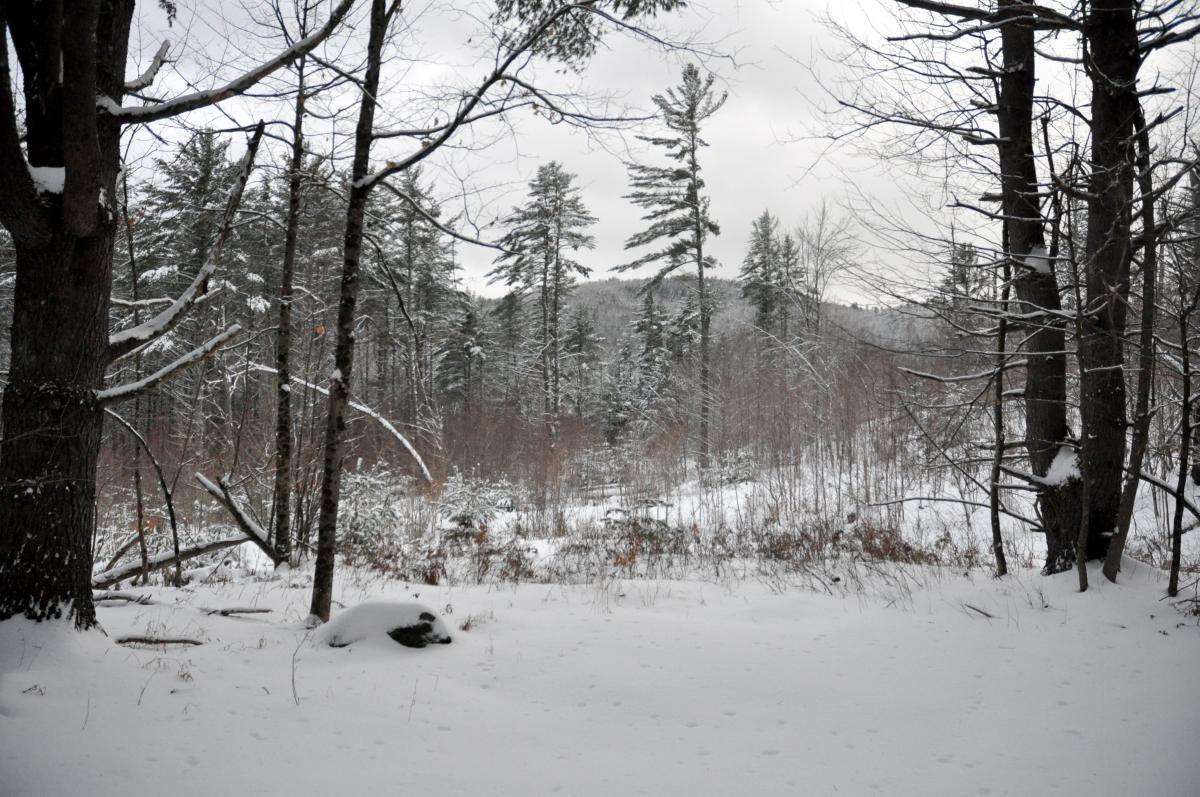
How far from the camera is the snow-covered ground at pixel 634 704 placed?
2.56 metres

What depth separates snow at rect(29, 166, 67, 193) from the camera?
311 centimetres

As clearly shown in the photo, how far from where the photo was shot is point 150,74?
3928mm

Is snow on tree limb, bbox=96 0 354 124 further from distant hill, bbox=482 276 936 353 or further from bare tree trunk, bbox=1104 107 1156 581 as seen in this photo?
bare tree trunk, bbox=1104 107 1156 581

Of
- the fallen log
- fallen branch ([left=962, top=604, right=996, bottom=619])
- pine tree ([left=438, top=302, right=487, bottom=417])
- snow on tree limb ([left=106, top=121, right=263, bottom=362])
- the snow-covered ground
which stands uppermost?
pine tree ([left=438, top=302, right=487, bottom=417])

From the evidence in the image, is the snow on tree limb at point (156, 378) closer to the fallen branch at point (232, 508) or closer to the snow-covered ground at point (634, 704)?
the snow-covered ground at point (634, 704)

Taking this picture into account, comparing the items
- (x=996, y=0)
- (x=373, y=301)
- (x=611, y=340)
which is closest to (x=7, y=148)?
(x=996, y=0)

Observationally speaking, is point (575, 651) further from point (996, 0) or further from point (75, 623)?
point (996, 0)

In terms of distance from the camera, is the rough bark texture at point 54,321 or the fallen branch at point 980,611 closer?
the rough bark texture at point 54,321

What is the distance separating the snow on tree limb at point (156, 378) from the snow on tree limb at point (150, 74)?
154 cm

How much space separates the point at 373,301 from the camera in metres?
23.6

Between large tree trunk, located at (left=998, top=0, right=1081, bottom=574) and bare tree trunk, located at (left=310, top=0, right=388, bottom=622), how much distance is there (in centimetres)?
534

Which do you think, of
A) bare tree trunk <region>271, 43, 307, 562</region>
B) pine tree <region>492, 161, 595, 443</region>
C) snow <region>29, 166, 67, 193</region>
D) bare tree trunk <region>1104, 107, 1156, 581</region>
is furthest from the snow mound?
pine tree <region>492, 161, 595, 443</region>

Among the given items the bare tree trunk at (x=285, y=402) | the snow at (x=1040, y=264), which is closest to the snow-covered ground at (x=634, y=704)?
the bare tree trunk at (x=285, y=402)

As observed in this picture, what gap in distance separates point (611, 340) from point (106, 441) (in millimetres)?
72142
